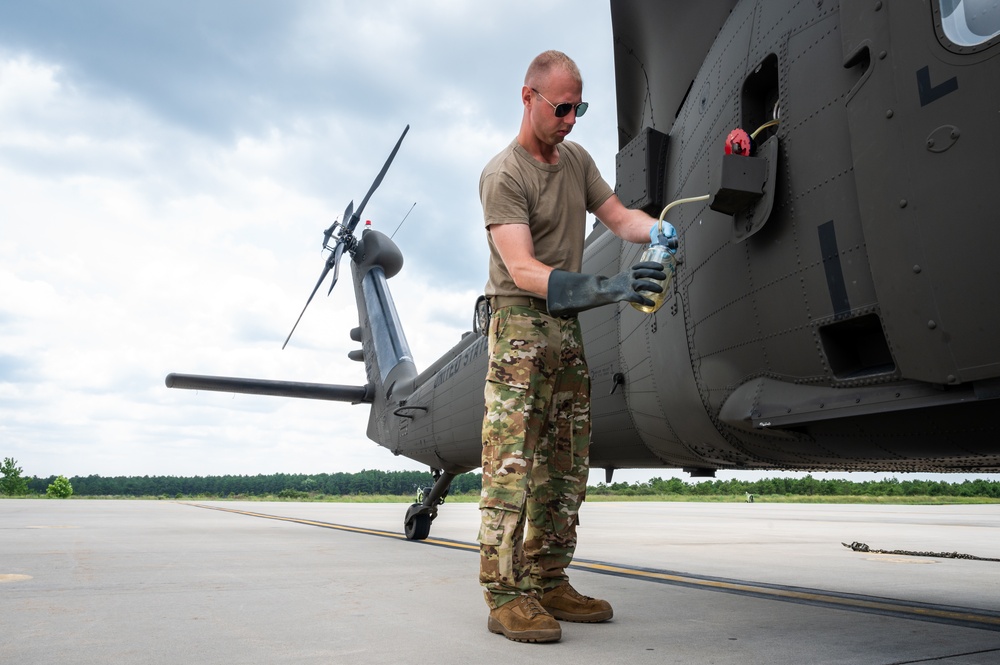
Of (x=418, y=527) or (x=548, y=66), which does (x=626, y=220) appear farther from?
(x=418, y=527)

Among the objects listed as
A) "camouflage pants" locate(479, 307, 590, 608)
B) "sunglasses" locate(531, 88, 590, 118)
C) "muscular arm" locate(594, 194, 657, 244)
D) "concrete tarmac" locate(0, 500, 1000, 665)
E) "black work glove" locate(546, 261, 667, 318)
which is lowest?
"concrete tarmac" locate(0, 500, 1000, 665)

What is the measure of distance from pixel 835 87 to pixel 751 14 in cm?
74

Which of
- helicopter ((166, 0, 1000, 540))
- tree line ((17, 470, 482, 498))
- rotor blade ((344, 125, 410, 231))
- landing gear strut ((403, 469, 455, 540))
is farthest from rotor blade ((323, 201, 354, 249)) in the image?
tree line ((17, 470, 482, 498))

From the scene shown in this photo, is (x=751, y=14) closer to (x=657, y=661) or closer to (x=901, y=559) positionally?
(x=657, y=661)

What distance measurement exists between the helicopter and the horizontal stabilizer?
5.97 metres

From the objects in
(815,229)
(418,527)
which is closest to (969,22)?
(815,229)

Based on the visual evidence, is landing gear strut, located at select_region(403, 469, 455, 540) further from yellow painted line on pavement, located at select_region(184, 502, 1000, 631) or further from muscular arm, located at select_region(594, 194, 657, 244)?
muscular arm, located at select_region(594, 194, 657, 244)

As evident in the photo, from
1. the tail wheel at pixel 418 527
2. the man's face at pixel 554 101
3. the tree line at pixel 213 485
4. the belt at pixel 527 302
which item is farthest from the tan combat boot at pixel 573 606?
the tree line at pixel 213 485

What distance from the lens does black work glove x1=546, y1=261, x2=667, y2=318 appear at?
225cm

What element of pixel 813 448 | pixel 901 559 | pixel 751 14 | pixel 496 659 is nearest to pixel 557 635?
pixel 496 659

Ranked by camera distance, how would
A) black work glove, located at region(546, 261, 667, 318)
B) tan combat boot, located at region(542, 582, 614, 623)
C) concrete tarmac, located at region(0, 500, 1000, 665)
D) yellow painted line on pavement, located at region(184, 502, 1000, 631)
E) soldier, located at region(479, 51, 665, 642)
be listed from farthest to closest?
yellow painted line on pavement, located at region(184, 502, 1000, 631), tan combat boot, located at region(542, 582, 614, 623), soldier, located at region(479, 51, 665, 642), concrete tarmac, located at region(0, 500, 1000, 665), black work glove, located at region(546, 261, 667, 318)

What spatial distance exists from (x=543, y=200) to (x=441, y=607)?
6.22 feet

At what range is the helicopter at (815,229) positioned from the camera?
1.84 metres

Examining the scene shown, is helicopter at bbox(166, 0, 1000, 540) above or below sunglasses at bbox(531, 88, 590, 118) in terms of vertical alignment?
below
